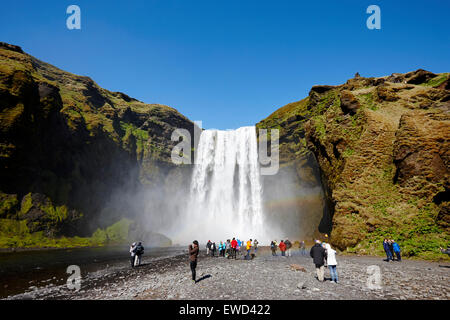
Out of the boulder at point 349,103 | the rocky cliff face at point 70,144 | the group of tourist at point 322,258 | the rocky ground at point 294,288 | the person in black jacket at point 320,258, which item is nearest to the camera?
the rocky ground at point 294,288

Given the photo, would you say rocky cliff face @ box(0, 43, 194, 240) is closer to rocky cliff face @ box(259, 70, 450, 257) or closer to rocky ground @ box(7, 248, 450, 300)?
rocky ground @ box(7, 248, 450, 300)

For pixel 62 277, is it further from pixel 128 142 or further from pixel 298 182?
pixel 128 142

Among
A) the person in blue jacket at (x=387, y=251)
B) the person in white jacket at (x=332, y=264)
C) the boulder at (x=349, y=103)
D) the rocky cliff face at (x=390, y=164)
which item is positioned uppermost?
the boulder at (x=349, y=103)

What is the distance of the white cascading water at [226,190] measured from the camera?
6197 centimetres

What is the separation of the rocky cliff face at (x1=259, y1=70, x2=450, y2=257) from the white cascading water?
1353 inches

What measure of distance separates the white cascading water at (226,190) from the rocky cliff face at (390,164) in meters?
34.4

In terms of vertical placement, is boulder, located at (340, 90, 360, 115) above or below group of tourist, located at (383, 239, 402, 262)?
above

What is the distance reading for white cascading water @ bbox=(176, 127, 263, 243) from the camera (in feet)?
203

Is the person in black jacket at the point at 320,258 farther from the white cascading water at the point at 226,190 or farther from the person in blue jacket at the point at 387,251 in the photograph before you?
the white cascading water at the point at 226,190

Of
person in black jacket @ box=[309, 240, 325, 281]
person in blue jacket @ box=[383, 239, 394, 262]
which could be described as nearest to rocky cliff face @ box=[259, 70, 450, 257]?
person in blue jacket @ box=[383, 239, 394, 262]

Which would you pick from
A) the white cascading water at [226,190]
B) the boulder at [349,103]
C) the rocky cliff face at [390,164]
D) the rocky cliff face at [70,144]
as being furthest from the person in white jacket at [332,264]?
the rocky cliff face at [70,144]

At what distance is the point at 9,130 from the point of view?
4422 cm

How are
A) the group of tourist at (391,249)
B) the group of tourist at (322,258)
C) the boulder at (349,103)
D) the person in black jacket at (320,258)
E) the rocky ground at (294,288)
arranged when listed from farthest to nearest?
1. the boulder at (349,103)
2. the group of tourist at (391,249)
3. the person in black jacket at (320,258)
4. the group of tourist at (322,258)
5. the rocky ground at (294,288)
